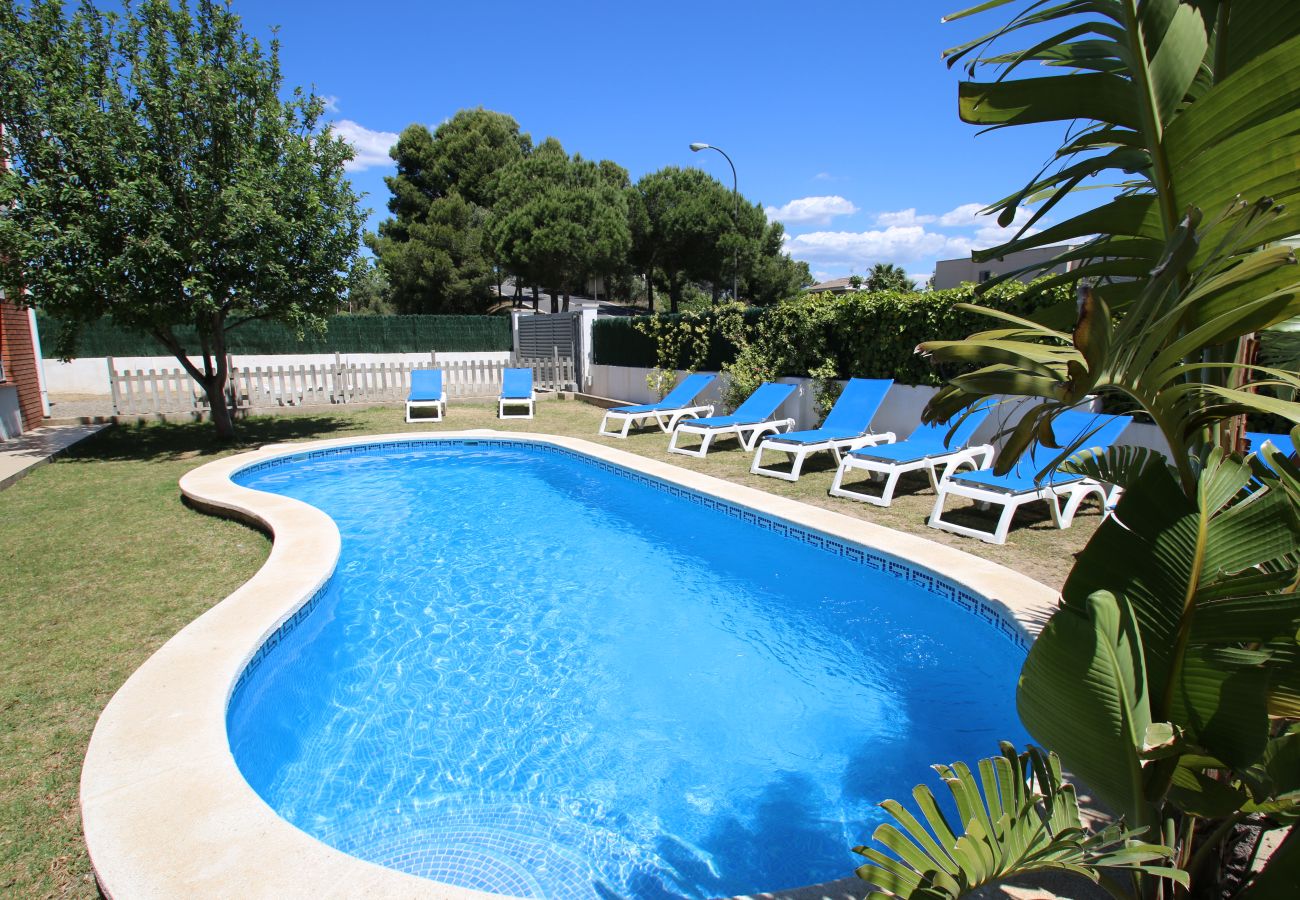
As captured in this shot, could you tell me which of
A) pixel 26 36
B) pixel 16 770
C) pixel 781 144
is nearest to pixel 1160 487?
pixel 16 770

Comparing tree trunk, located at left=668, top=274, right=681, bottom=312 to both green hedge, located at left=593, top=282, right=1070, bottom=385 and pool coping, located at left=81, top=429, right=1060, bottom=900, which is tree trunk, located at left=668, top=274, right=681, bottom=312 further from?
pool coping, located at left=81, top=429, right=1060, bottom=900

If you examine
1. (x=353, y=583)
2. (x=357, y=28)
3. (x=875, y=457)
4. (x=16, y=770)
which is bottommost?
(x=353, y=583)

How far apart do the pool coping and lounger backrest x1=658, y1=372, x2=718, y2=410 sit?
22.9 feet

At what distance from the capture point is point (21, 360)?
13000mm

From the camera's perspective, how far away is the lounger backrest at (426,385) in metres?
15.3

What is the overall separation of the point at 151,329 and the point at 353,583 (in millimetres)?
8085

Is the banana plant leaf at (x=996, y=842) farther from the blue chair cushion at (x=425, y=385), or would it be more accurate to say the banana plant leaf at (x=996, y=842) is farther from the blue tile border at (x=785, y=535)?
the blue chair cushion at (x=425, y=385)

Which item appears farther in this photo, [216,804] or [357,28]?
[357,28]

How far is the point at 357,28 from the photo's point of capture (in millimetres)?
12406

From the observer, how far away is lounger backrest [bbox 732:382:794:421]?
35.6 feet

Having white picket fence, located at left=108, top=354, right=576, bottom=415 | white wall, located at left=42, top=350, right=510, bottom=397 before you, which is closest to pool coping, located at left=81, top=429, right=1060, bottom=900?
white picket fence, located at left=108, top=354, right=576, bottom=415

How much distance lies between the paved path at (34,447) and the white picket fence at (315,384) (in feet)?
3.73

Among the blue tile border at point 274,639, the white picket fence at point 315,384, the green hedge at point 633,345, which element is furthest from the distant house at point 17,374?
the green hedge at point 633,345

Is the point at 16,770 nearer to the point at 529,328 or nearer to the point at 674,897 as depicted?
the point at 674,897
